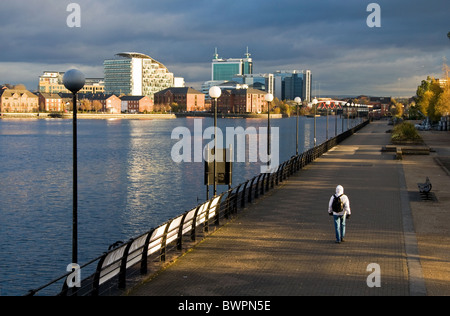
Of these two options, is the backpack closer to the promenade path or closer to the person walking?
the person walking

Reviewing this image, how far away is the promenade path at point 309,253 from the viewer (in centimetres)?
1208

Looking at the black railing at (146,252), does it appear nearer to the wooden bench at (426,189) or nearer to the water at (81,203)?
the water at (81,203)

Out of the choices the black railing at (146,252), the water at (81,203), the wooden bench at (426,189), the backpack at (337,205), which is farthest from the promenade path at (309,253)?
the water at (81,203)

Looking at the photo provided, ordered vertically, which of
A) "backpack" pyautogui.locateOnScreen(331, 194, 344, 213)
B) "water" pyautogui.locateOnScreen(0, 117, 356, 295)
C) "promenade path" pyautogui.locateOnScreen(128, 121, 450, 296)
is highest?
"backpack" pyautogui.locateOnScreen(331, 194, 344, 213)

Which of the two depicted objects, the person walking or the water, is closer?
the person walking

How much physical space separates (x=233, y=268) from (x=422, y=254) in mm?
4957

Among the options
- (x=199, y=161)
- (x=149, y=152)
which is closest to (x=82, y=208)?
(x=199, y=161)

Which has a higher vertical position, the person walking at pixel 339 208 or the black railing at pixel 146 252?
the person walking at pixel 339 208

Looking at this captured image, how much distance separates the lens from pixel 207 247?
15766mm

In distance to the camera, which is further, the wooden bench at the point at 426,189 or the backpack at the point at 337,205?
the wooden bench at the point at 426,189

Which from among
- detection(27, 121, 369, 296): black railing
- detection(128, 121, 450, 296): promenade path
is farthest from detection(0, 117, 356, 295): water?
detection(128, 121, 450, 296): promenade path

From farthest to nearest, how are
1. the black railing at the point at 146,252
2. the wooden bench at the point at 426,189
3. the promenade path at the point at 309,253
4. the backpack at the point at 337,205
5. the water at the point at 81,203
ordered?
the wooden bench at the point at 426,189 → the water at the point at 81,203 → the backpack at the point at 337,205 → the promenade path at the point at 309,253 → the black railing at the point at 146,252

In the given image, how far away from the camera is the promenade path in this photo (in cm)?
1208
